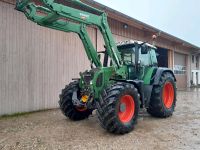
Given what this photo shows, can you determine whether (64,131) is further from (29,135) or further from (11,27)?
(11,27)

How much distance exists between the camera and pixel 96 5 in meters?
10.7

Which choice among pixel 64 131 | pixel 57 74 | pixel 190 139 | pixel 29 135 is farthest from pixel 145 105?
pixel 57 74

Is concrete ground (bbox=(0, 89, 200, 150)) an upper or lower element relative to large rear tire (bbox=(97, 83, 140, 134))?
lower

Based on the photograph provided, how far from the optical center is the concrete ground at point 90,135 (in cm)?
491

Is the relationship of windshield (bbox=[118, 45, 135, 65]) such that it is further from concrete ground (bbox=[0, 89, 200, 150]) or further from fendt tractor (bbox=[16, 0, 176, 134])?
concrete ground (bbox=[0, 89, 200, 150])

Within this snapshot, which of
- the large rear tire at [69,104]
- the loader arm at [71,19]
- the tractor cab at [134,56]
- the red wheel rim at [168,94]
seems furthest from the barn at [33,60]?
the red wheel rim at [168,94]

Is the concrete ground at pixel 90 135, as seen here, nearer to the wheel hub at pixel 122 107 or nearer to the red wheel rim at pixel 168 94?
the wheel hub at pixel 122 107

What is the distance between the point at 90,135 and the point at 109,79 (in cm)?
155

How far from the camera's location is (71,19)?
236 inches

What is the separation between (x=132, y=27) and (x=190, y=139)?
34.1ft

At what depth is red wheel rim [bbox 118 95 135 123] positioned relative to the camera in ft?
19.2

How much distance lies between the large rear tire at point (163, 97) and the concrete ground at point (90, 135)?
0.75 feet

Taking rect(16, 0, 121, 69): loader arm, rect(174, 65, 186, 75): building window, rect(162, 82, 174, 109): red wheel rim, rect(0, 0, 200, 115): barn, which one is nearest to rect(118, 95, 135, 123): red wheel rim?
rect(16, 0, 121, 69): loader arm

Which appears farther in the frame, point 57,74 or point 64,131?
point 57,74
